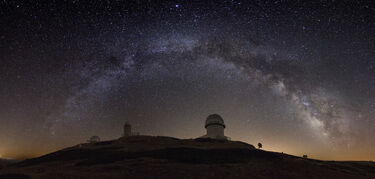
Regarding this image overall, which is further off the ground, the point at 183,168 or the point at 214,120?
the point at 214,120

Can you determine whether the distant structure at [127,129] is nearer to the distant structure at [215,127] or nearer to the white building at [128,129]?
the white building at [128,129]

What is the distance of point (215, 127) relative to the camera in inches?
1566

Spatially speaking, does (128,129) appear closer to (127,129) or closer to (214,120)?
(127,129)

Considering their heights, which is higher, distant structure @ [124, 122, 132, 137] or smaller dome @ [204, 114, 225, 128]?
smaller dome @ [204, 114, 225, 128]

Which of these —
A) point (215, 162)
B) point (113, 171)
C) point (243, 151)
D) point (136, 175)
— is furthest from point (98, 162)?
point (243, 151)

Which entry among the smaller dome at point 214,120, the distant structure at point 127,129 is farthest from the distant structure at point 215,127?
the distant structure at point 127,129

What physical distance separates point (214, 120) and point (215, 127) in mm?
1330

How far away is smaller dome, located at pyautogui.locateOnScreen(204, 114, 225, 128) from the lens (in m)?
40.1

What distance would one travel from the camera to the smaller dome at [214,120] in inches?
1579

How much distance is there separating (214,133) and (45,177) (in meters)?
28.5

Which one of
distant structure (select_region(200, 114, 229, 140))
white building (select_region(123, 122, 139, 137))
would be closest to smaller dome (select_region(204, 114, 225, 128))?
distant structure (select_region(200, 114, 229, 140))

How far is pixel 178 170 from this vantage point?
16109 millimetres

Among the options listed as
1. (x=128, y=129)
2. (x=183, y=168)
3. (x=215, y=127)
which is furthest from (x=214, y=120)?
(x=183, y=168)

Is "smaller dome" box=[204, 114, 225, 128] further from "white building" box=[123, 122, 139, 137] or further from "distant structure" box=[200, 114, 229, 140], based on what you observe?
"white building" box=[123, 122, 139, 137]
